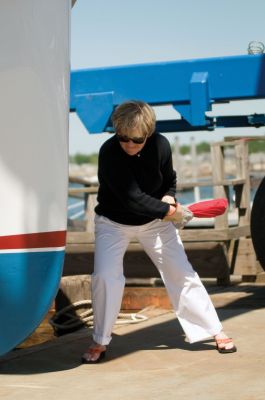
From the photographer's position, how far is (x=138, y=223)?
5.51 m

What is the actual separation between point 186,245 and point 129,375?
3880 mm

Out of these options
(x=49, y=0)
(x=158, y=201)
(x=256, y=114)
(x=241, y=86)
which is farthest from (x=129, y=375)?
(x=256, y=114)

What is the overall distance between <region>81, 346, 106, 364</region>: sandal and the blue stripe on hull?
1.49 ft

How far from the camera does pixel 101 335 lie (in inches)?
214

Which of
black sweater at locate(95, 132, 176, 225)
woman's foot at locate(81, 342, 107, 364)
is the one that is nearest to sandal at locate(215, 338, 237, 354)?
woman's foot at locate(81, 342, 107, 364)

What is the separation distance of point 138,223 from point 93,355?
2.52ft

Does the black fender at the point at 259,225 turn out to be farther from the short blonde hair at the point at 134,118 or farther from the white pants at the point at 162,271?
the short blonde hair at the point at 134,118

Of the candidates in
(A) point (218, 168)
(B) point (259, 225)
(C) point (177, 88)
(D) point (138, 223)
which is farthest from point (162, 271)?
(A) point (218, 168)

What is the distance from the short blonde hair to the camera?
204 inches

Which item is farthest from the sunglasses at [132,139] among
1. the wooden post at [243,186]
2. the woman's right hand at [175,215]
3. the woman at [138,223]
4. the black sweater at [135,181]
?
the wooden post at [243,186]

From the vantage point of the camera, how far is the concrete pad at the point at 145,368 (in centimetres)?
463

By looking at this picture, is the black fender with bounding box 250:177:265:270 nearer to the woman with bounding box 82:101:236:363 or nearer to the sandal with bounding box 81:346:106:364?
the woman with bounding box 82:101:236:363

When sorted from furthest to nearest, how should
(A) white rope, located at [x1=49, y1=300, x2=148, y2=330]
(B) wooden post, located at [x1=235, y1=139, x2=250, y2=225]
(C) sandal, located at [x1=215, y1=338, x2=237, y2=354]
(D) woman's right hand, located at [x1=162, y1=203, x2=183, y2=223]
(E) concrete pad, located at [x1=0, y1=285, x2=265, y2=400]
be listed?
(B) wooden post, located at [x1=235, y1=139, x2=250, y2=225], (A) white rope, located at [x1=49, y1=300, x2=148, y2=330], (C) sandal, located at [x1=215, y1=338, x2=237, y2=354], (D) woman's right hand, located at [x1=162, y1=203, x2=183, y2=223], (E) concrete pad, located at [x1=0, y1=285, x2=265, y2=400]

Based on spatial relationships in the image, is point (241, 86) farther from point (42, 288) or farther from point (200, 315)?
point (42, 288)
